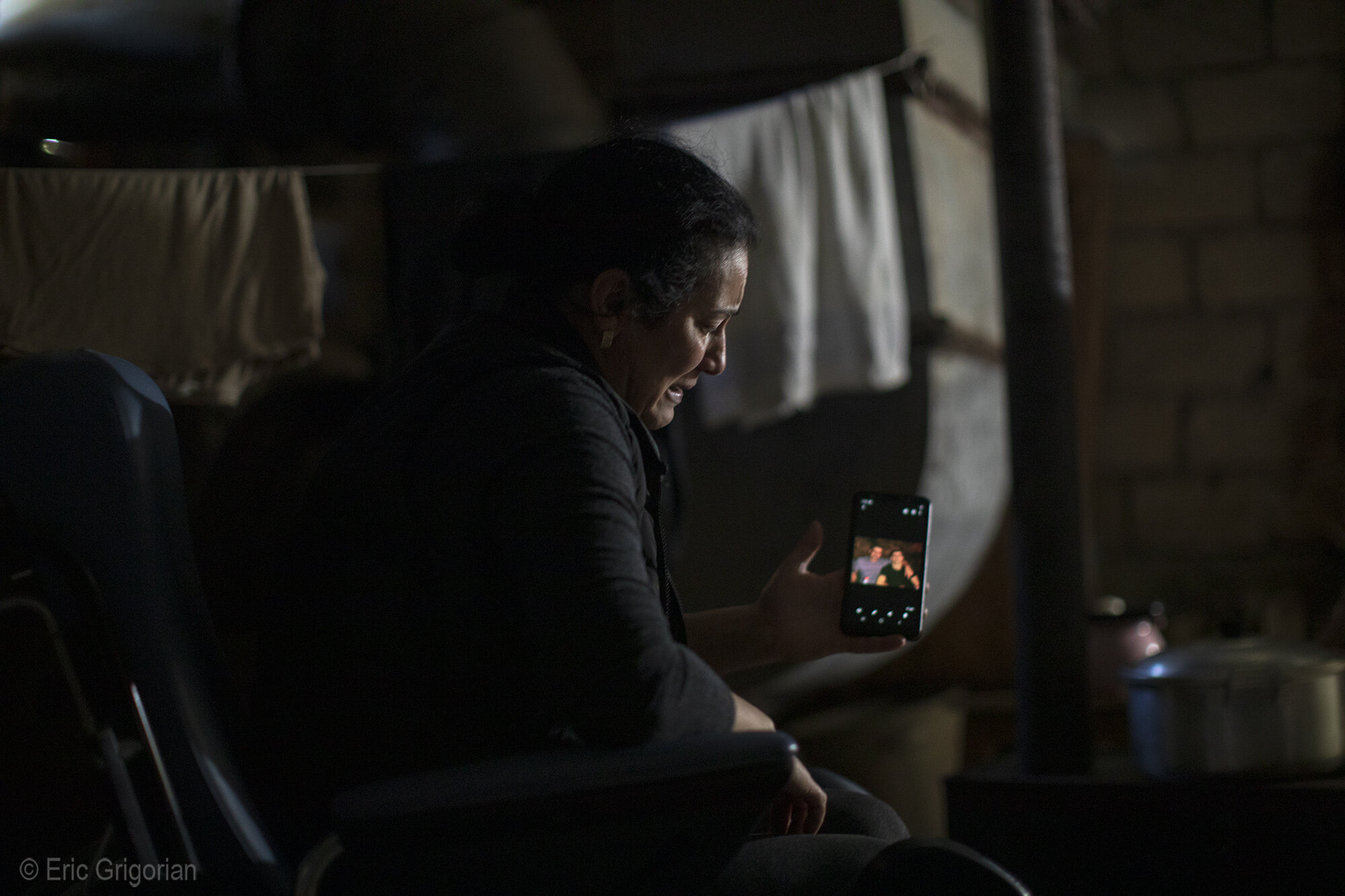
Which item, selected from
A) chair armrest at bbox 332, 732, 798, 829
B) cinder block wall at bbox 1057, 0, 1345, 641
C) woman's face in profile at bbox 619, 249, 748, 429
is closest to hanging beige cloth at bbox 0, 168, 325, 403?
woman's face in profile at bbox 619, 249, 748, 429

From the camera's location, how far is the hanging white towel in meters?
2.07

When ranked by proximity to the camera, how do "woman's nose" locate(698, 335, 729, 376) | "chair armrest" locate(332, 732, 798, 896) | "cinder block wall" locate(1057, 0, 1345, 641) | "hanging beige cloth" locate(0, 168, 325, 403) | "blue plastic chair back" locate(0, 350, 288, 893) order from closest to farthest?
1. "chair armrest" locate(332, 732, 798, 896)
2. "blue plastic chair back" locate(0, 350, 288, 893)
3. "woman's nose" locate(698, 335, 729, 376)
4. "hanging beige cloth" locate(0, 168, 325, 403)
5. "cinder block wall" locate(1057, 0, 1345, 641)

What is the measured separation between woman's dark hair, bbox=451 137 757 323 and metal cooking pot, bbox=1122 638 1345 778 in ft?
3.20

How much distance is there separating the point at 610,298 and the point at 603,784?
1.43 ft

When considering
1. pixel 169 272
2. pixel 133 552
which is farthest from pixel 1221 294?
pixel 133 552

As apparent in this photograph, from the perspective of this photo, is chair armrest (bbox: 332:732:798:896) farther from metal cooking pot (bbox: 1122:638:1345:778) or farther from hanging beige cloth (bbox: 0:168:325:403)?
hanging beige cloth (bbox: 0:168:325:403)

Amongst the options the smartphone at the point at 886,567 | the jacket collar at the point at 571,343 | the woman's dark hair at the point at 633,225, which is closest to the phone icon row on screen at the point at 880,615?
the smartphone at the point at 886,567

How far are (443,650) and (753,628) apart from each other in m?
A: 0.37

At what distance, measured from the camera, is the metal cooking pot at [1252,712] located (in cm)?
152

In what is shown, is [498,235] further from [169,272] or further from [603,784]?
[169,272]

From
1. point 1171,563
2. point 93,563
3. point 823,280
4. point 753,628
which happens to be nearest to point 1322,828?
point 753,628

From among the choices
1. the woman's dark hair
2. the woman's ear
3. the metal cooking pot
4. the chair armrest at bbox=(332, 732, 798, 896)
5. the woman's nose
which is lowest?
the metal cooking pot

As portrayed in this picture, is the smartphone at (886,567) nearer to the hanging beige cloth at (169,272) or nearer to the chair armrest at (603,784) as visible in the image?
the chair armrest at (603,784)

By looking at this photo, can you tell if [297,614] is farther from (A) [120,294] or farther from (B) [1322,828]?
(B) [1322,828]
